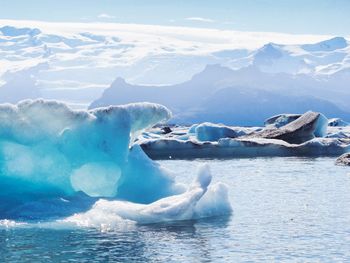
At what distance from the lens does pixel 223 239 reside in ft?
48.7

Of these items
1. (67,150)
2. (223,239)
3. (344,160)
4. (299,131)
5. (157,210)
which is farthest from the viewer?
(299,131)

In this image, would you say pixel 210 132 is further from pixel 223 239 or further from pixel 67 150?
pixel 223 239

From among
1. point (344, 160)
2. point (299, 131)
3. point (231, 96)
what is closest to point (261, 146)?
point (299, 131)

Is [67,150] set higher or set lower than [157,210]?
higher

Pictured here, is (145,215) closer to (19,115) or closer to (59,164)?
(59,164)

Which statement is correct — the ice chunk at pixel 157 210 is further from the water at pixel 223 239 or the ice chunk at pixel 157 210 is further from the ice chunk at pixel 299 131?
the ice chunk at pixel 299 131

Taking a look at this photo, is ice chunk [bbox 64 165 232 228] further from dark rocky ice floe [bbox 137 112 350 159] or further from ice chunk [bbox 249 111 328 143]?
ice chunk [bbox 249 111 328 143]

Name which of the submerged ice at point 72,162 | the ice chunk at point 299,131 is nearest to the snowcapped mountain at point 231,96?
the ice chunk at point 299,131

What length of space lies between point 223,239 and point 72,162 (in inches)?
197

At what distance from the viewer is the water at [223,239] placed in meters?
13.4

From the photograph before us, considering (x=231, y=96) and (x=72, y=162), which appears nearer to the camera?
(x=72, y=162)

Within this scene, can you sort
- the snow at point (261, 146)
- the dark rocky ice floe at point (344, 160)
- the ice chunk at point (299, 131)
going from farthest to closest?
the ice chunk at point (299, 131)
the snow at point (261, 146)
the dark rocky ice floe at point (344, 160)

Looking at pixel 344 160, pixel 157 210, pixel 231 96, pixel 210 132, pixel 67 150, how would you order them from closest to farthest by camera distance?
pixel 157 210 → pixel 67 150 → pixel 344 160 → pixel 210 132 → pixel 231 96

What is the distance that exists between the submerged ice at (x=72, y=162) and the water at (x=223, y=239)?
1421 mm
